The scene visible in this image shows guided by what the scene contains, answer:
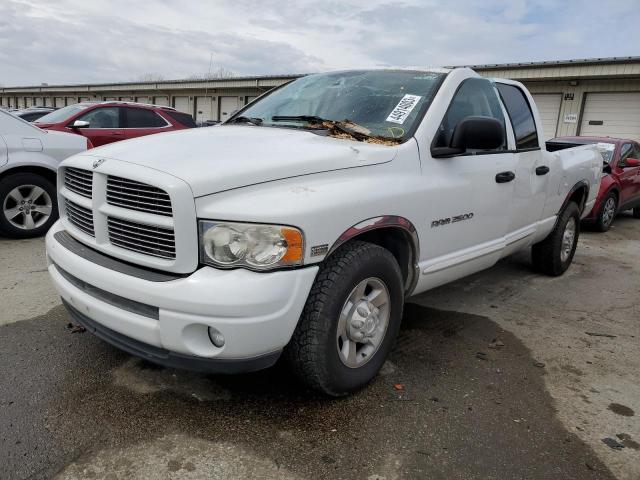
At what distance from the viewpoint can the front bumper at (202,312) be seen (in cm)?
214

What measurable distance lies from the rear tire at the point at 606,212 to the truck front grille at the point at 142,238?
773 centimetres

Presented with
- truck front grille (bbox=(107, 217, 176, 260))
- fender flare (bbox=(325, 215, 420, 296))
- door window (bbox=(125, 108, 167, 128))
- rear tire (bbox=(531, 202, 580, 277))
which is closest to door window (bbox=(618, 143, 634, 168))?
rear tire (bbox=(531, 202, 580, 277))

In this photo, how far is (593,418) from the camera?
2.71m

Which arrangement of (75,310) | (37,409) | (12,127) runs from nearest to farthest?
(37,409) → (75,310) → (12,127)

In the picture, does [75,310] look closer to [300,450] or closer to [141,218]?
[141,218]

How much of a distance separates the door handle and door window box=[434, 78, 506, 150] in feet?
0.69

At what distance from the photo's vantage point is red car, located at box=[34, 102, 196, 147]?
28.7 feet

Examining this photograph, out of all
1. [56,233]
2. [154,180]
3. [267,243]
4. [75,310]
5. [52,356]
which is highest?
[154,180]

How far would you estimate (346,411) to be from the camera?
2.63 metres

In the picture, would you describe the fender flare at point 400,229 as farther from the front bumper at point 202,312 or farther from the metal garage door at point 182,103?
the metal garage door at point 182,103

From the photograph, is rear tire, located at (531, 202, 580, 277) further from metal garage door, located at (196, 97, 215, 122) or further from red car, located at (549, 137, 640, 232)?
metal garage door, located at (196, 97, 215, 122)

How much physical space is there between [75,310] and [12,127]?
13.8 feet

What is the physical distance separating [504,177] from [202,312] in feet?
8.25

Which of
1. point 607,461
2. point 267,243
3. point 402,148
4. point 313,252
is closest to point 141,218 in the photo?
point 267,243
